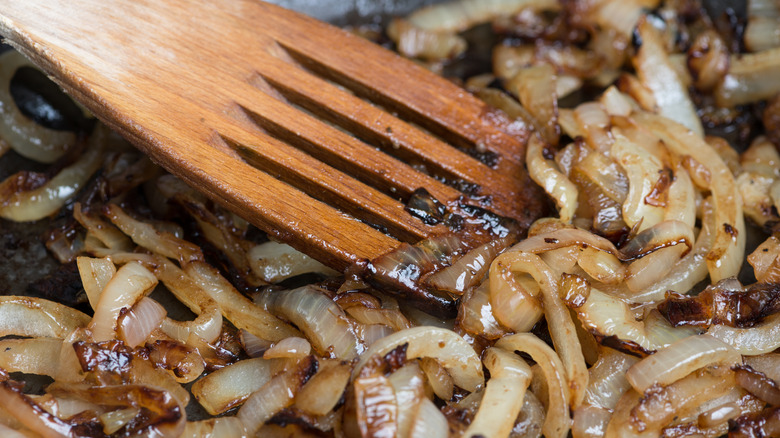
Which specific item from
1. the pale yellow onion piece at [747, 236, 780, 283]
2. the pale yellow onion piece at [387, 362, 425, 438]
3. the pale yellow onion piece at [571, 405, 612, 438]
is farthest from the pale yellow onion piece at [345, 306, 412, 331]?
the pale yellow onion piece at [747, 236, 780, 283]

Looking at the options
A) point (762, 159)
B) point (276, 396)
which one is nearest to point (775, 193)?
point (762, 159)

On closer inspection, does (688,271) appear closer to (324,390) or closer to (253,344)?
(324,390)

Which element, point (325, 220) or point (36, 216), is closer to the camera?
point (325, 220)

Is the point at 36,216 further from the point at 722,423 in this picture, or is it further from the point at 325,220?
the point at 722,423

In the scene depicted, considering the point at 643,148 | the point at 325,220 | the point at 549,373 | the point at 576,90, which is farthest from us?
the point at 576,90

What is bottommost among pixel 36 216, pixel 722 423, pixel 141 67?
pixel 722 423

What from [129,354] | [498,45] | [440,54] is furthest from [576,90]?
[129,354]

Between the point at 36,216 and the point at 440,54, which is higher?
the point at 440,54

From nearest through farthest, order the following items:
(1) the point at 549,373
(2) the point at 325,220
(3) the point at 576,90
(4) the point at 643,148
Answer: (1) the point at 549,373 → (2) the point at 325,220 → (4) the point at 643,148 → (3) the point at 576,90
